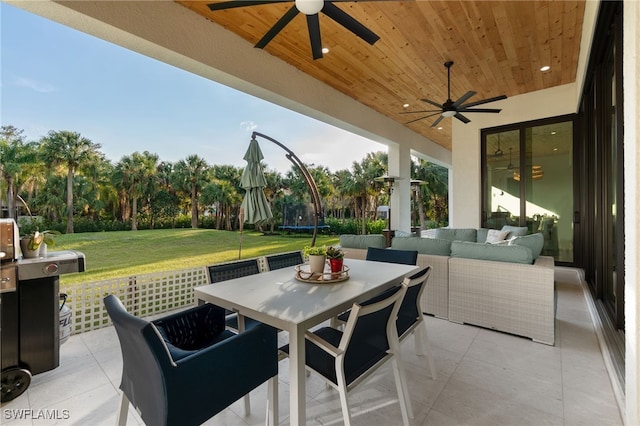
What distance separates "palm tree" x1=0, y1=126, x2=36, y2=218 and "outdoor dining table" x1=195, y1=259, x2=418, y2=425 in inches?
109

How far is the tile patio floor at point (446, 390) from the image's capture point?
5.39ft

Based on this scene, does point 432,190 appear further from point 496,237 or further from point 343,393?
point 343,393

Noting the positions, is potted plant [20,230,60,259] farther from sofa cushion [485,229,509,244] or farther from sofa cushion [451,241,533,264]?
sofa cushion [485,229,509,244]

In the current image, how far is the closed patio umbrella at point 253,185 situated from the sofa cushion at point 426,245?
184 centimetres

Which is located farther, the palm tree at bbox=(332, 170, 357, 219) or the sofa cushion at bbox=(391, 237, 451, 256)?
the palm tree at bbox=(332, 170, 357, 219)

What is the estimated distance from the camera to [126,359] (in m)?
1.23

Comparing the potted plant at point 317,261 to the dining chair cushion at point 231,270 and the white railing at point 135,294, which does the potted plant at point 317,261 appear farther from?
the white railing at point 135,294

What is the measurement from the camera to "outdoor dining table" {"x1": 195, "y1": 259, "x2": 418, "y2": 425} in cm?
126

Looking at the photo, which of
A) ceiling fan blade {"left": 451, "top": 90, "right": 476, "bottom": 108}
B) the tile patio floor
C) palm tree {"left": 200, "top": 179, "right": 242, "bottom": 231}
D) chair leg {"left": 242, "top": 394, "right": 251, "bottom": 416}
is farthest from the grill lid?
palm tree {"left": 200, "top": 179, "right": 242, "bottom": 231}

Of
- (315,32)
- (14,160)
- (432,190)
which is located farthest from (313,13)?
(432,190)

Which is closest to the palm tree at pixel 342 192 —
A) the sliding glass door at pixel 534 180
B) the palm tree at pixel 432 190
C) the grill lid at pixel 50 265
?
the palm tree at pixel 432 190

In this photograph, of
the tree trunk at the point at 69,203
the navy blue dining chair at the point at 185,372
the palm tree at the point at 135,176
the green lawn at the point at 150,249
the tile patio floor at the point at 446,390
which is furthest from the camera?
the palm tree at the point at 135,176

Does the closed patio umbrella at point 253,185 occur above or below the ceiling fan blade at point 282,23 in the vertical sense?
below

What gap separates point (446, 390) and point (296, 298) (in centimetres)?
126
